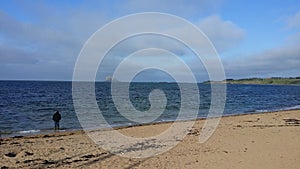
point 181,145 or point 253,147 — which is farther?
point 181,145

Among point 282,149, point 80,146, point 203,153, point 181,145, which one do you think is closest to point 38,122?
point 80,146

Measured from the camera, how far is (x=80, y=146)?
12391 millimetres

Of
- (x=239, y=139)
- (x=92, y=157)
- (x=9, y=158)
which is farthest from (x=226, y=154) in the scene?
(x=9, y=158)

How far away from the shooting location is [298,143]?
40.8ft

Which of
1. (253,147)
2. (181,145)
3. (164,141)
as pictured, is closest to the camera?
(253,147)

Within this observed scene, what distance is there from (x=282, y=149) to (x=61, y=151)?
26.0 feet

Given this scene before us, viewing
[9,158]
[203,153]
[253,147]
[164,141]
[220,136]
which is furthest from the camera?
[220,136]

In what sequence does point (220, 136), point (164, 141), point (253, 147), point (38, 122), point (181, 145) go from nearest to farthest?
point (253, 147)
point (181, 145)
point (164, 141)
point (220, 136)
point (38, 122)

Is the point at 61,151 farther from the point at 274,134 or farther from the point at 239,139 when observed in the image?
the point at 274,134

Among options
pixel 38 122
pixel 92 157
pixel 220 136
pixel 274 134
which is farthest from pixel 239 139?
pixel 38 122

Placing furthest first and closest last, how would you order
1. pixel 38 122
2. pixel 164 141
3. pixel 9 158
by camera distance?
pixel 38 122 < pixel 164 141 < pixel 9 158

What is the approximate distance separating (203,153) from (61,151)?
5.06 metres

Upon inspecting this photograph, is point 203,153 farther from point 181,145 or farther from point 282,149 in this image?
point 282,149

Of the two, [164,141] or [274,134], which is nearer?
[164,141]
